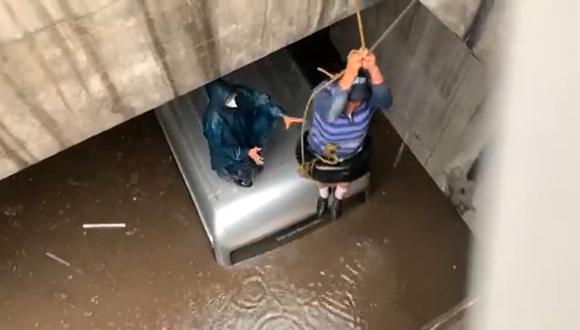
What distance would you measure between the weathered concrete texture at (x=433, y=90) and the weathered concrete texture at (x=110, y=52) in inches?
9.2

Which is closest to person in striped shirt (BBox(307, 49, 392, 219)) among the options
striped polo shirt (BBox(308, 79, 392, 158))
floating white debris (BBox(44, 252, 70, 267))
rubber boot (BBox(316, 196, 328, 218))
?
striped polo shirt (BBox(308, 79, 392, 158))

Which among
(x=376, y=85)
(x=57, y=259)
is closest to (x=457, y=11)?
(x=376, y=85)

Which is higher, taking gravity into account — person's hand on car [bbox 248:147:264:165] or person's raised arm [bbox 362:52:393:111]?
person's hand on car [bbox 248:147:264:165]

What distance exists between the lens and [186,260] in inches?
44.1

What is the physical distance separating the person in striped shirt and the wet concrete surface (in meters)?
0.21

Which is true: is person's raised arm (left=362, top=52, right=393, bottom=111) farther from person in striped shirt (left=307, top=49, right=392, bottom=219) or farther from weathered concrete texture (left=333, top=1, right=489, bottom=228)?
weathered concrete texture (left=333, top=1, right=489, bottom=228)

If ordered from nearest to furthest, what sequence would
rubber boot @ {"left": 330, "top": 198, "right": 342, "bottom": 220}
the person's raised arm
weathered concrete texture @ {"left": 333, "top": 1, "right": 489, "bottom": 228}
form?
the person's raised arm → weathered concrete texture @ {"left": 333, "top": 1, "right": 489, "bottom": 228} → rubber boot @ {"left": 330, "top": 198, "right": 342, "bottom": 220}

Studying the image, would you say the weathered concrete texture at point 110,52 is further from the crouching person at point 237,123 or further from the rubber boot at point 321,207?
the rubber boot at point 321,207

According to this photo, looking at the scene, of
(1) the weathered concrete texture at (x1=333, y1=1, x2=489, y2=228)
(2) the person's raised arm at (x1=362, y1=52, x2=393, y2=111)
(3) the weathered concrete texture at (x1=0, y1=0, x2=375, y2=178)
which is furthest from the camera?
(1) the weathered concrete texture at (x1=333, y1=1, x2=489, y2=228)

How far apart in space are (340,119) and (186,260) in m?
0.35

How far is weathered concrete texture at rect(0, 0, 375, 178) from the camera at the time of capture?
630 millimetres

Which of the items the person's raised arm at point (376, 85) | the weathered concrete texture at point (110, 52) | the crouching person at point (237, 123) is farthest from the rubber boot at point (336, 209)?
the weathered concrete texture at point (110, 52)

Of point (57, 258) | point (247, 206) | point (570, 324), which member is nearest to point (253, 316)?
point (247, 206)

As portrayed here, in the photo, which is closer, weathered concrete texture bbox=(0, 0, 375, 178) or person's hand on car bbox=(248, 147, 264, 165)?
weathered concrete texture bbox=(0, 0, 375, 178)
